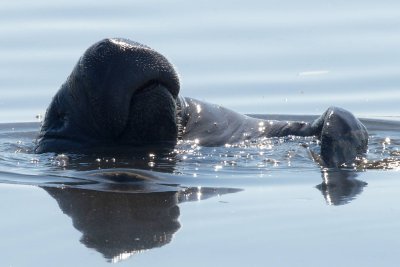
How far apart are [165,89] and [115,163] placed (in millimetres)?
586

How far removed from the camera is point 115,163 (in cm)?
879

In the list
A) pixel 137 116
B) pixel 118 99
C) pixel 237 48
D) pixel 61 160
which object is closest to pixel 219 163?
pixel 137 116

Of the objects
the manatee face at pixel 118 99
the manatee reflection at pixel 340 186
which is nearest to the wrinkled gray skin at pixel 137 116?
the manatee face at pixel 118 99

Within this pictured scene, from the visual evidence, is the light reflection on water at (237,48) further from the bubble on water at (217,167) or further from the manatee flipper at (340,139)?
the bubble on water at (217,167)

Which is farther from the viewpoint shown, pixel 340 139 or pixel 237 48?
pixel 237 48

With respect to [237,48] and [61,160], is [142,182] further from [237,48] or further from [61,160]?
[237,48]

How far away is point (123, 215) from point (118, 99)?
1.67 m

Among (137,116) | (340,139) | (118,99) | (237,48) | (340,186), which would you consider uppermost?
(237,48)

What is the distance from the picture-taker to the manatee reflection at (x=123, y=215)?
6496 mm

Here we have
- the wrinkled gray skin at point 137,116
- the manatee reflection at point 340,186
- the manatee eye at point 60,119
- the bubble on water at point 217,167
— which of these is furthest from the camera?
the manatee eye at point 60,119

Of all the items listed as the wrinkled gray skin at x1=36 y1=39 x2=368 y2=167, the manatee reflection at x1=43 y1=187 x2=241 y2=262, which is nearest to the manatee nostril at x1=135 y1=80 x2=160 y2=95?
the wrinkled gray skin at x1=36 y1=39 x2=368 y2=167

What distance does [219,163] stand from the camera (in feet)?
28.6

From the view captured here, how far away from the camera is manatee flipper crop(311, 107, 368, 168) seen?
28.0 feet

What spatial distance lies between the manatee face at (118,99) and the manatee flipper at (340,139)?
104 centimetres
